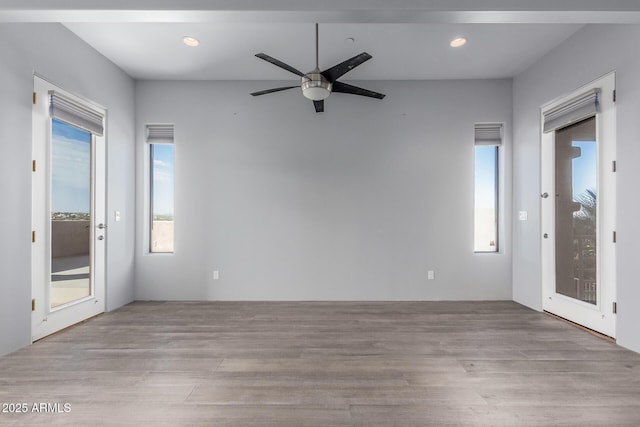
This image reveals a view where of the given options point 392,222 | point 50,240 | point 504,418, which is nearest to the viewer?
point 504,418

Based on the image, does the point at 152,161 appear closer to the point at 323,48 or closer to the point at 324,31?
the point at 323,48

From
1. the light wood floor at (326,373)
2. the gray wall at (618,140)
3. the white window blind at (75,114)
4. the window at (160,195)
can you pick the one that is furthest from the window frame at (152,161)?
the gray wall at (618,140)

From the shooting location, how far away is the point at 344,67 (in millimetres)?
2658

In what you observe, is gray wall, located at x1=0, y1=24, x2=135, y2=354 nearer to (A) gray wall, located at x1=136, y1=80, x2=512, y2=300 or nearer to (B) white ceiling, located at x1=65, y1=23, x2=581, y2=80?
(B) white ceiling, located at x1=65, y1=23, x2=581, y2=80

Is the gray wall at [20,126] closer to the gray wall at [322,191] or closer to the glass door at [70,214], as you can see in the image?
the glass door at [70,214]

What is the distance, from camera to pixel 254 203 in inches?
161

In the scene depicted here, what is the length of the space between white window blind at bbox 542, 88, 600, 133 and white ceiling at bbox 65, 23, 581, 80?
27.7 inches

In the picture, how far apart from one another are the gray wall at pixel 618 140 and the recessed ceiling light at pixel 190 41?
3.96 m

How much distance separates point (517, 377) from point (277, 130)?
3647 mm

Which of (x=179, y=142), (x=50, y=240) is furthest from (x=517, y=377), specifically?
(x=179, y=142)

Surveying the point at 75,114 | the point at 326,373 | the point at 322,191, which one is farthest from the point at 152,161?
the point at 326,373

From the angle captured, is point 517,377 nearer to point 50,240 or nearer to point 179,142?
point 50,240

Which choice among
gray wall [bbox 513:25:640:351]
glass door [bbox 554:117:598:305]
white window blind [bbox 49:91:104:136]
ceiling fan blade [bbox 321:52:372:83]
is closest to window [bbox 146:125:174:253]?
white window blind [bbox 49:91:104:136]

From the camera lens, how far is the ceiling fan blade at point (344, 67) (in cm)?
255
